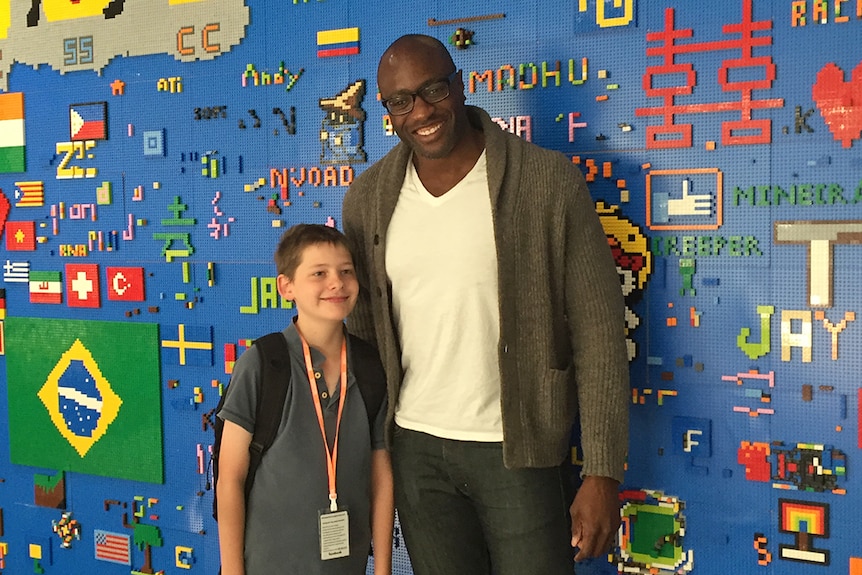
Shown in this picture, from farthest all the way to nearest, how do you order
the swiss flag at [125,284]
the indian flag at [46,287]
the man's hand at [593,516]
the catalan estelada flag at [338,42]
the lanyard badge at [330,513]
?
the indian flag at [46,287]
the swiss flag at [125,284]
the catalan estelada flag at [338,42]
the lanyard badge at [330,513]
the man's hand at [593,516]

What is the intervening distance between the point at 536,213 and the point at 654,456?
0.64 metres

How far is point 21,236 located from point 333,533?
152cm

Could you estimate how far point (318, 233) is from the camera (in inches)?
63.3

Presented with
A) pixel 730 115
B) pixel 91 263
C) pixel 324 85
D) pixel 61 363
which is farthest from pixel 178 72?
pixel 730 115

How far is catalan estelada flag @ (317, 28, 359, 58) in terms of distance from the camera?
2.03 metres

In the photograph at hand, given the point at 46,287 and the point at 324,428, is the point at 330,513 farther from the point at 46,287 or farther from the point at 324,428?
the point at 46,287

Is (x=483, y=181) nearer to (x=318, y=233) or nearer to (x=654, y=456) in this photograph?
(x=318, y=233)

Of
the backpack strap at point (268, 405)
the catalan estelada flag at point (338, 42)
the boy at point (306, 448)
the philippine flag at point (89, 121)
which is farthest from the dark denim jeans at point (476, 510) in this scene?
Answer: the philippine flag at point (89, 121)

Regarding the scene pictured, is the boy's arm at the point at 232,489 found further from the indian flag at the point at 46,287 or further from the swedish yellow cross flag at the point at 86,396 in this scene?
the indian flag at the point at 46,287

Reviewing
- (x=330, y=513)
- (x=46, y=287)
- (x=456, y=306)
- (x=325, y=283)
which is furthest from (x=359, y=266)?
(x=46, y=287)

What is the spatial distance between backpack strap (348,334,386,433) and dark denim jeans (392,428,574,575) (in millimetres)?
65

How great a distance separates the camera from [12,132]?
98.7 inches

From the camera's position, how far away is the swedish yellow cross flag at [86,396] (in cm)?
235

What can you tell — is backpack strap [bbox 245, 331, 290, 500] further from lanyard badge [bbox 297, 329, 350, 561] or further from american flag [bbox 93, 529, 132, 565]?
american flag [bbox 93, 529, 132, 565]
